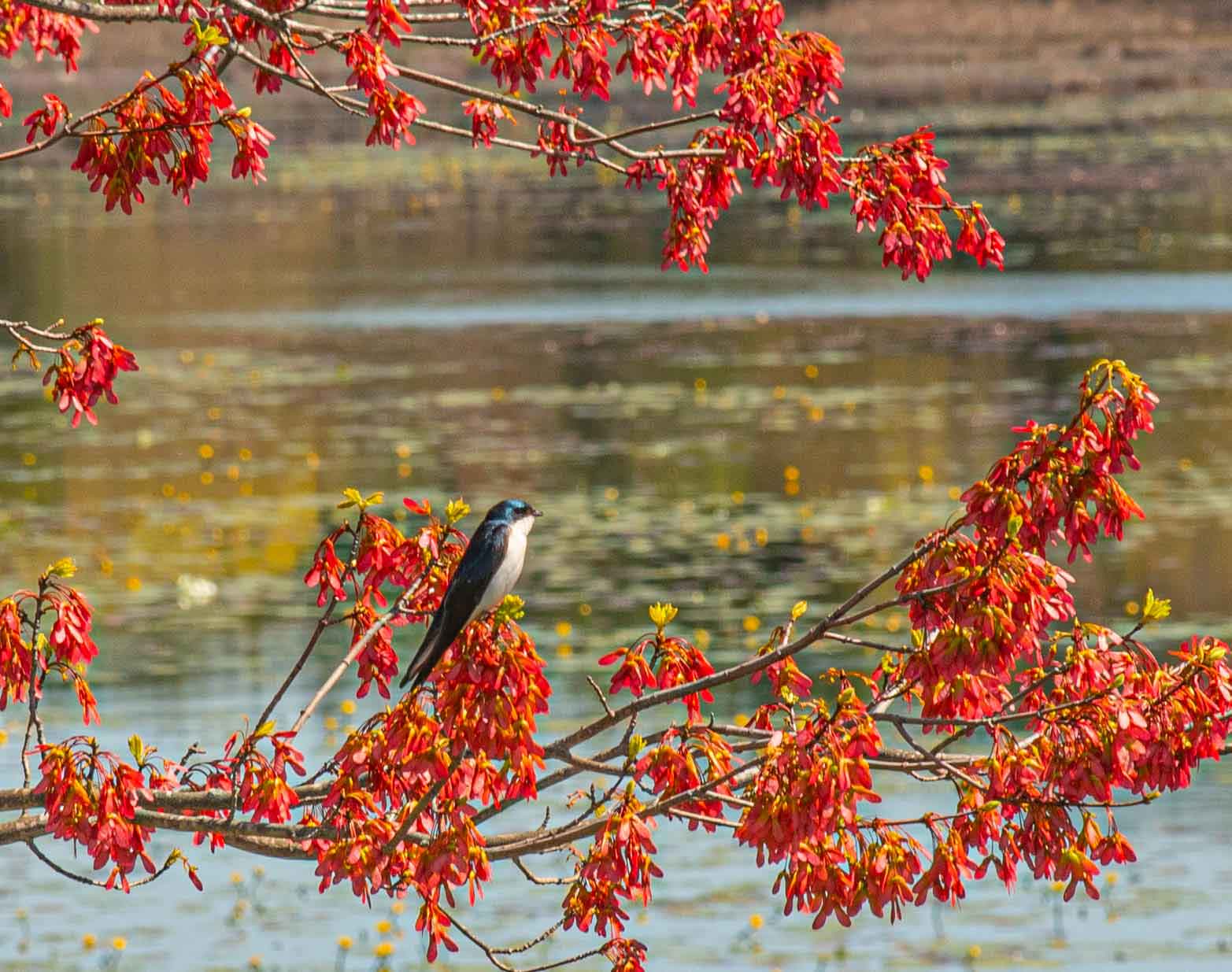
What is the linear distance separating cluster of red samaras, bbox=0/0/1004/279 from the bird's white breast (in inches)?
53.4

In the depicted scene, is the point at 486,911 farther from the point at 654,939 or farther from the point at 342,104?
the point at 342,104

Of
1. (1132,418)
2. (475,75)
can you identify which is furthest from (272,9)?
(475,75)

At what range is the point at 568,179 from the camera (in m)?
58.7

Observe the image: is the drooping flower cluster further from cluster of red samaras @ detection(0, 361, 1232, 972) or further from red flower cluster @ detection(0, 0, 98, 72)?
red flower cluster @ detection(0, 0, 98, 72)

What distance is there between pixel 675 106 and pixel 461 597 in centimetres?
196

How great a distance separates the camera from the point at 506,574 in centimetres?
596

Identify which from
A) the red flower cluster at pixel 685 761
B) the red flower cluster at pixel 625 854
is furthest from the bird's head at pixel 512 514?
the red flower cluster at pixel 625 854

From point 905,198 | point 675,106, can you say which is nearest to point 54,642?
point 675,106

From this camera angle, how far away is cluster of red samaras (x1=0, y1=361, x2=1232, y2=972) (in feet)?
18.4

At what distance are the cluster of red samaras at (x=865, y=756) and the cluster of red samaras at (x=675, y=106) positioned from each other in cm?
105

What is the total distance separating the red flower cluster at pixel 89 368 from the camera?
22.2 ft

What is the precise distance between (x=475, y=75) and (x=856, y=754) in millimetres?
88175

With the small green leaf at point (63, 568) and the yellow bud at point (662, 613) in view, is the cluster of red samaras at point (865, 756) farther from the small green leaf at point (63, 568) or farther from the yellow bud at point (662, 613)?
the small green leaf at point (63, 568)

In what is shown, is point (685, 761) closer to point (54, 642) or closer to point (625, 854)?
point (625, 854)
